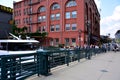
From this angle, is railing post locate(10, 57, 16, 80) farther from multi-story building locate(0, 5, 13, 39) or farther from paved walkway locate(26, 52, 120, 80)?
multi-story building locate(0, 5, 13, 39)

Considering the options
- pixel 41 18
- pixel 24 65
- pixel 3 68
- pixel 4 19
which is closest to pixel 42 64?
pixel 24 65

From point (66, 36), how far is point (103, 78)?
36.5 meters

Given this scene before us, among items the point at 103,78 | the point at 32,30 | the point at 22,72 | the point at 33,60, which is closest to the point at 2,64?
the point at 22,72

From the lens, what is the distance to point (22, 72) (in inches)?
300

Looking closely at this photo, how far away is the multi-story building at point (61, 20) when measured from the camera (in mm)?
43906

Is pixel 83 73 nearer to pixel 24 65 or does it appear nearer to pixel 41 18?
pixel 24 65

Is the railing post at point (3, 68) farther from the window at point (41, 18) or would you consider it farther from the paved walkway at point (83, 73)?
the window at point (41, 18)

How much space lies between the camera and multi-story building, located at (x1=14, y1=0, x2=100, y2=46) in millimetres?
43906

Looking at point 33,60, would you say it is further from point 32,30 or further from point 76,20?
point 32,30

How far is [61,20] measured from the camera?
47.2 meters

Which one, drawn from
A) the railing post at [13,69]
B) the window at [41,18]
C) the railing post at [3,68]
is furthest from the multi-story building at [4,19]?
the window at [41,18]

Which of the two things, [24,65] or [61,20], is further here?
[61,20]

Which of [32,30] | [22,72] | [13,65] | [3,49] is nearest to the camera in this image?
[13,65]

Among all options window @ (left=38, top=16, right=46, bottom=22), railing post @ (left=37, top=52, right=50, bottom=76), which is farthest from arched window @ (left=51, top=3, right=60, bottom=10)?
railing post @ (left=37, top=52, right=50, bottom=76)
